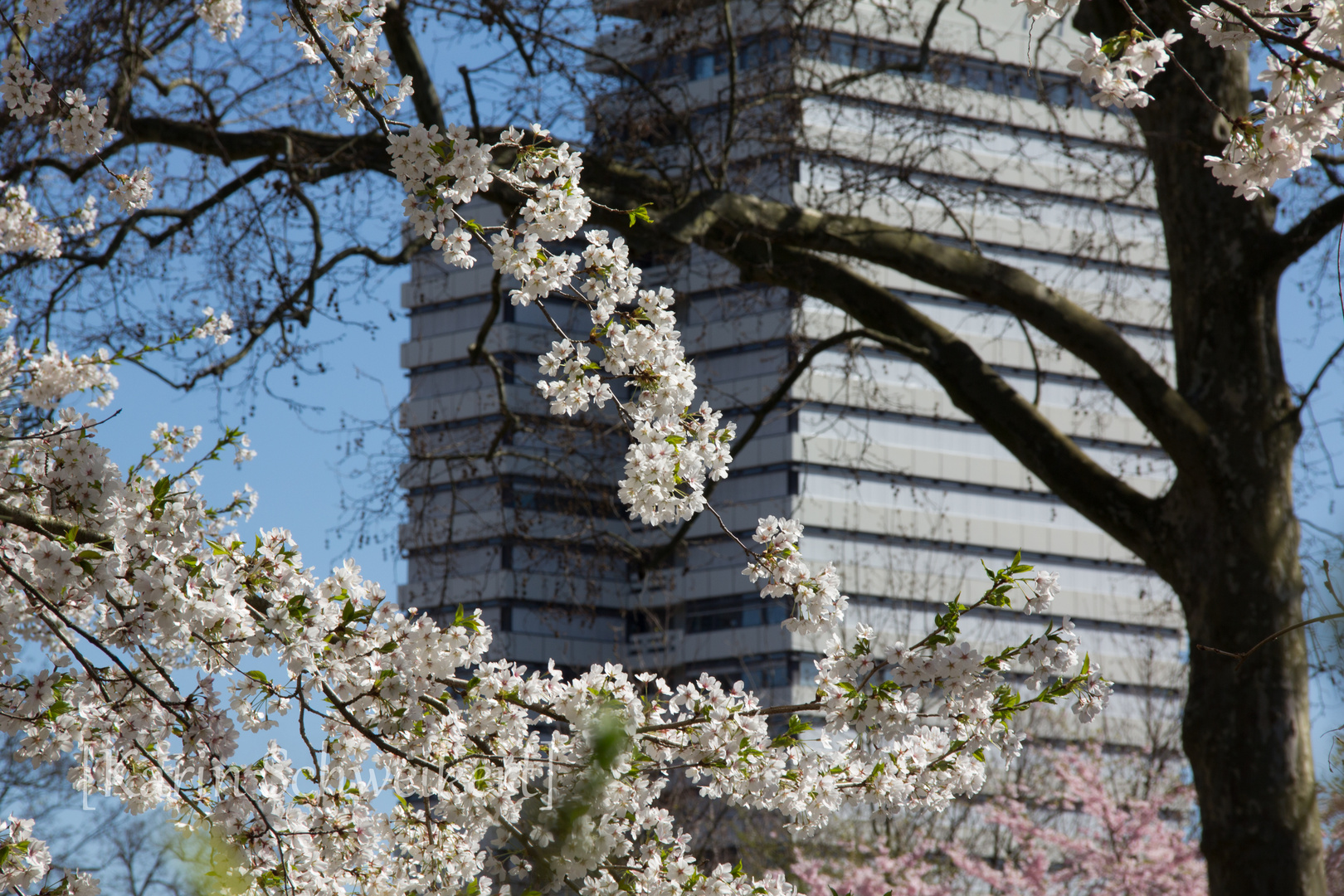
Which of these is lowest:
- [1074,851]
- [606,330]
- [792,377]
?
[1074,851]

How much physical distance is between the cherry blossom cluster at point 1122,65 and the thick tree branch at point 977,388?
306 centimetres

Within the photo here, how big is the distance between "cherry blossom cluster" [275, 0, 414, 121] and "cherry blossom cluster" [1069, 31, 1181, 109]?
1542mm

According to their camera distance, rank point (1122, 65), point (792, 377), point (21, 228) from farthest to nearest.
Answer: point (792, 377), point (21, 228), point (1122, 65)

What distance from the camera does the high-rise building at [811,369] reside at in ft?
21.7

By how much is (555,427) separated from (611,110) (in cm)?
182

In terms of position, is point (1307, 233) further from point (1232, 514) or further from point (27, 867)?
point (27, 867)

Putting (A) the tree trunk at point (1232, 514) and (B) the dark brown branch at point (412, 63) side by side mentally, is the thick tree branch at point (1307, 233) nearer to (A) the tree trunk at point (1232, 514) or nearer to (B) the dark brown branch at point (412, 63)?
(A) the tree trunk at point (1232, 514)

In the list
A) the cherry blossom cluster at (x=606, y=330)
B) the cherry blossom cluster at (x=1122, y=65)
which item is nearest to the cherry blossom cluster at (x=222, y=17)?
the cherry blossom cluster at (x=606, y=330)

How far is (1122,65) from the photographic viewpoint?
259 centimetres

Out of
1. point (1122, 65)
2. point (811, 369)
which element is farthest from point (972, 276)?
point (1122, 65)

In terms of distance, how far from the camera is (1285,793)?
15.6 ft

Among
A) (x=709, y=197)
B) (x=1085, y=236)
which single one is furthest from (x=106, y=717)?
(x=1085, y=236)

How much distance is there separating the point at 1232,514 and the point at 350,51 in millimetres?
3904

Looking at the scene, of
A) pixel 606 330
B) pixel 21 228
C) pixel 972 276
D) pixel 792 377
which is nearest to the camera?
pixel 606 330
